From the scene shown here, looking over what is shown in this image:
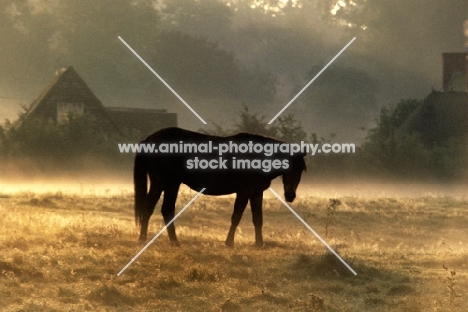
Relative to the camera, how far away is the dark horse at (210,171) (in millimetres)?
16922

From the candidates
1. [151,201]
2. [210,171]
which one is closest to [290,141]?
[151,201]

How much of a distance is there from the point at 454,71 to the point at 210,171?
5652 cm

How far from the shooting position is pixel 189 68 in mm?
94750

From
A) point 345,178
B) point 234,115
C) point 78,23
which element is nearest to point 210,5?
point 234,115

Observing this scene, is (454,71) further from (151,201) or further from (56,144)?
(151,201)

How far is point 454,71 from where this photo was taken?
2736 inches

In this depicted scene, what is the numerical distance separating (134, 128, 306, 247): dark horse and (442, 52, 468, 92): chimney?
171 feet

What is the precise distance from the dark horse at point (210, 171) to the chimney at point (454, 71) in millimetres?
52259

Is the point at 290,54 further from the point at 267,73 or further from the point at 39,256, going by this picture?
the point at 39,256

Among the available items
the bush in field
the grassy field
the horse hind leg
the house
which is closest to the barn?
the bush in field

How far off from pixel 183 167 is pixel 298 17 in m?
118

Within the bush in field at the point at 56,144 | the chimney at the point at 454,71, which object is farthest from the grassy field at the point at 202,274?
the chimney at the point at 454,71

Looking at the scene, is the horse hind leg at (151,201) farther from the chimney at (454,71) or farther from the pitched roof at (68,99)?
the chimney at (454,71)

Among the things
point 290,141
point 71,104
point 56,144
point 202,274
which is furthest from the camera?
point 71,104
